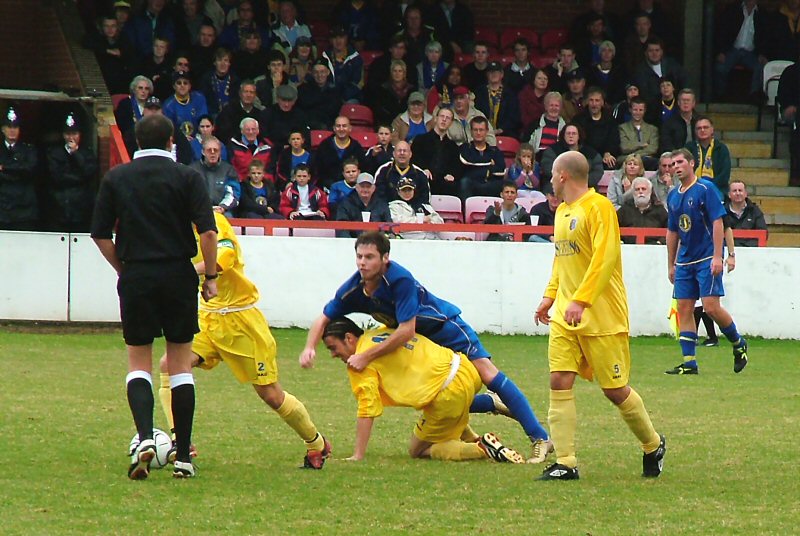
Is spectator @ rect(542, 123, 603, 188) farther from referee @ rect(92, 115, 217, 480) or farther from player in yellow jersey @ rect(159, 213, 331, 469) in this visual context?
referee @ rect(92, 115, 217, 480)

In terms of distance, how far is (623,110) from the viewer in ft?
64.3

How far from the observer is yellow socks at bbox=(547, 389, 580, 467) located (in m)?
7.17

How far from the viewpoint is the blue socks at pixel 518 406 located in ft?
26.7

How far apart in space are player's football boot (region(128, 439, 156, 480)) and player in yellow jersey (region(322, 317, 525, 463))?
1.42 m

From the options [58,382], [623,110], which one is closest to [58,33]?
[623,110]

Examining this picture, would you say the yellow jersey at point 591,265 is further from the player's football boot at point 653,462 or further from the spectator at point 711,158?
the spectator at point 711,158

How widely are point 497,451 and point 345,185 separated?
30.8 ft

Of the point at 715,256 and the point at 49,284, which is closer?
the point at 715,256

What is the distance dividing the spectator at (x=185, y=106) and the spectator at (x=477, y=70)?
13.5ft

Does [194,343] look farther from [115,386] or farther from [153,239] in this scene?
[115,386]

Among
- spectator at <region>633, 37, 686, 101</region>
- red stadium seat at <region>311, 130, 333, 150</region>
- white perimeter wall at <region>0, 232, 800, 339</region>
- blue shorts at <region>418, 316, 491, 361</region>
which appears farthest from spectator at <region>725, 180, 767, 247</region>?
blue shorts at <region>418, 316, 491, 361</region>

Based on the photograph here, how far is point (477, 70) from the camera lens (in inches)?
791

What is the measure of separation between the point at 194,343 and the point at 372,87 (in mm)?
11960

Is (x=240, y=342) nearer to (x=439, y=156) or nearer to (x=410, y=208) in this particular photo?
(x=410, y=208)
